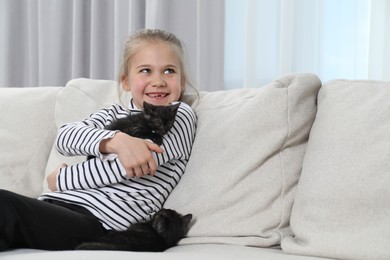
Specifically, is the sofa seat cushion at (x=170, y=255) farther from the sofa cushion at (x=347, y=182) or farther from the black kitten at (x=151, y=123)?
the black kitten at (x=151, y=123)

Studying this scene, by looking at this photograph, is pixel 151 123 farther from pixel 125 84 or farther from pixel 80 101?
pixel 80 101

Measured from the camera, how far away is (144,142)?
1.51 metres

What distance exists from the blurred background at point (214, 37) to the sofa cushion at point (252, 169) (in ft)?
2.74

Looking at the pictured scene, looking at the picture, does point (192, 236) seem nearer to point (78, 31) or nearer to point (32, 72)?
point (78, 31)

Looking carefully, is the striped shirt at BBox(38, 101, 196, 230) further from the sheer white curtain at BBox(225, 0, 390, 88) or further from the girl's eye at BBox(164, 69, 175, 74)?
the sheer white curtain at BBox(225, 0, 390, 88)

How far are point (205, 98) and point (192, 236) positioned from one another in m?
0.52

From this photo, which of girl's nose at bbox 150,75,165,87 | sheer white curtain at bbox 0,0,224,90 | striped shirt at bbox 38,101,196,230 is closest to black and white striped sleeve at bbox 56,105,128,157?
striped shirt at bbox 38,101,196,230

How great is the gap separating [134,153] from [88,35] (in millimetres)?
1826

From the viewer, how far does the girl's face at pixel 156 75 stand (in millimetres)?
1789

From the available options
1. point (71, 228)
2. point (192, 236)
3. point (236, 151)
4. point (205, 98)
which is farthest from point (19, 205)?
point (205, 98)

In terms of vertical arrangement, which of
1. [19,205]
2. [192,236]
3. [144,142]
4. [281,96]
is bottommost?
[192,236]

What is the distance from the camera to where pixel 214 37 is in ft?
9.06

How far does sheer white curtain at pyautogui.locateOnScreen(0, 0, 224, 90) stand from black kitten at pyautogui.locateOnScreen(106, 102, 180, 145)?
115cm

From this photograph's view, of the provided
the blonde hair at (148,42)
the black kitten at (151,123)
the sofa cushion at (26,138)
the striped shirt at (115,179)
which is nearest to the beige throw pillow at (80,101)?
the sofa cushion at (26,138)
